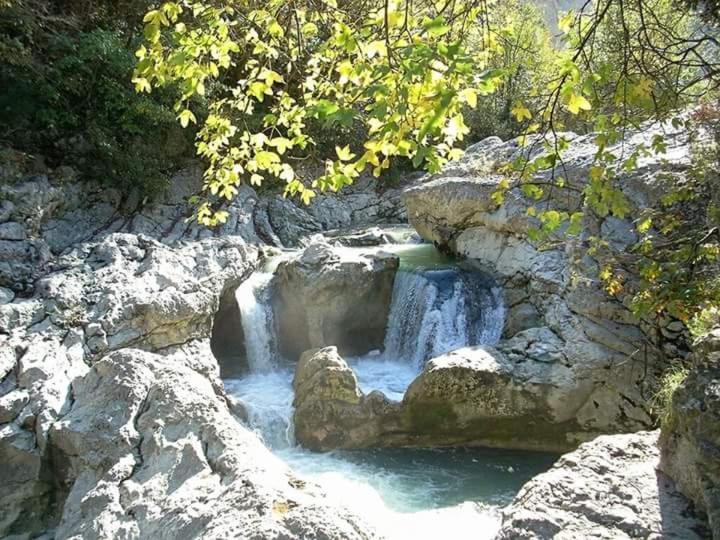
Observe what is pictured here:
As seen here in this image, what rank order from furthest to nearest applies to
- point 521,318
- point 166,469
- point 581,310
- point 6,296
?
point 521,318, point 581,310, point 6,296, point 166,469

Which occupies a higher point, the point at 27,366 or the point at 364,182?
the point at 364,182

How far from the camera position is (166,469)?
333 cm

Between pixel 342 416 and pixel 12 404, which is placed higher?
pixel 12 404

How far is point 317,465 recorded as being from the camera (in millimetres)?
7020

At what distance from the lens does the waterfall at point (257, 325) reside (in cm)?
994

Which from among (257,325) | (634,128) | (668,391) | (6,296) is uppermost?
(634,128)

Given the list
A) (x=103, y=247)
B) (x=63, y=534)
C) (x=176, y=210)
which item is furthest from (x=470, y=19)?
(x=176, y=210)

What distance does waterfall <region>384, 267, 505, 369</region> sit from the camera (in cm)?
954

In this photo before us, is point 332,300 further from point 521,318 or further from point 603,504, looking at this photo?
point 603,504

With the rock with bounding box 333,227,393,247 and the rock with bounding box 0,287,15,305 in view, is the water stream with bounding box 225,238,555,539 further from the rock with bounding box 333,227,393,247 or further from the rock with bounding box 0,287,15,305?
the rock with bounding box 0,287,15,305

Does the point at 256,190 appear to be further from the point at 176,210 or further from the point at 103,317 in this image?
the point at 103,317

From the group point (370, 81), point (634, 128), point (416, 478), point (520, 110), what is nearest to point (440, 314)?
point (416, 478)

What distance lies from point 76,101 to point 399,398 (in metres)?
9.49

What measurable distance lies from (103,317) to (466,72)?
20.5ft
